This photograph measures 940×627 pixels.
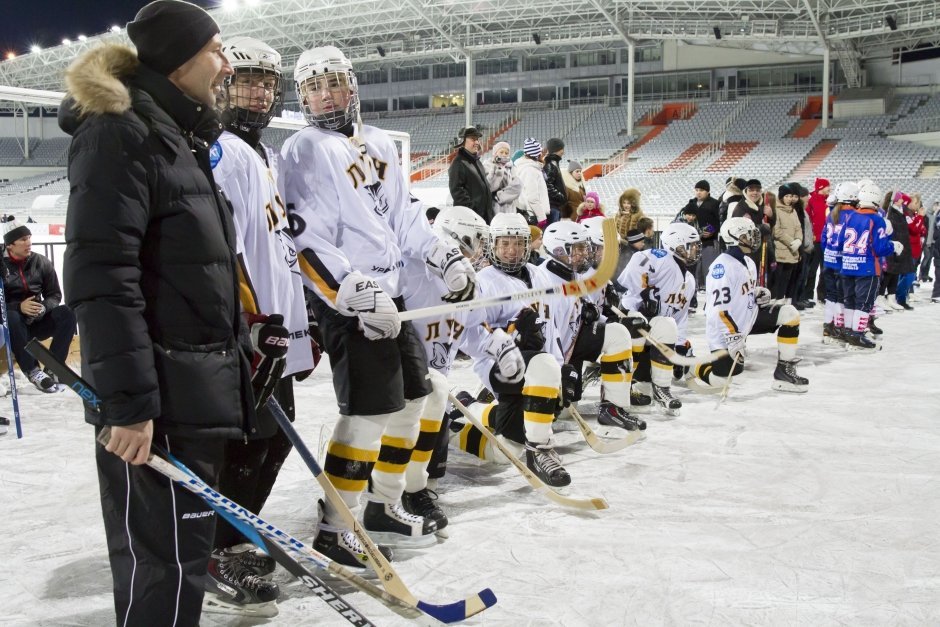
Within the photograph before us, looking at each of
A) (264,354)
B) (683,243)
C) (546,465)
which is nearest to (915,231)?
(683,243)

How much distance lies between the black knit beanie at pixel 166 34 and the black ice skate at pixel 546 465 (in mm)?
2312

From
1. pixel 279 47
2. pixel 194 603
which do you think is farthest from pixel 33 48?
pixel 194 603

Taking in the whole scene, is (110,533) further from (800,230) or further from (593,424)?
(800,230)

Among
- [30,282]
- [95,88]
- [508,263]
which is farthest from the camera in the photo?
[30,282]

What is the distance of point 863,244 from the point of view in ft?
A: 23.4

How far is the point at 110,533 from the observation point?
154 centimetres

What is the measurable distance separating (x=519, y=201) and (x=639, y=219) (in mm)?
957

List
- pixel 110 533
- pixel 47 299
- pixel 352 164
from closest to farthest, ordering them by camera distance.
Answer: pixel 110 533 → pixel 352 164 → pixel 47 299

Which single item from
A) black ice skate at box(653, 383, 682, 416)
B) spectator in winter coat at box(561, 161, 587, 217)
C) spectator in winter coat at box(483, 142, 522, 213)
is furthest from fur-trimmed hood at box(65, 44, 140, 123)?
spectator in winter coat at box(561, 161, 587, 217)

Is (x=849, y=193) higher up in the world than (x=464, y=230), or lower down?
lower down

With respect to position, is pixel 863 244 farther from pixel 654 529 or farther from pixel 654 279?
pixel 654 529

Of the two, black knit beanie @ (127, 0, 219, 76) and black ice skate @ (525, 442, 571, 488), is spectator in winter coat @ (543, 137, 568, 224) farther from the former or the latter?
black knit beanie @ (127, 0, 219, 76)

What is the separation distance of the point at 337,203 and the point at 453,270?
1.44 feet

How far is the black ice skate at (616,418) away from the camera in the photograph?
438cm
